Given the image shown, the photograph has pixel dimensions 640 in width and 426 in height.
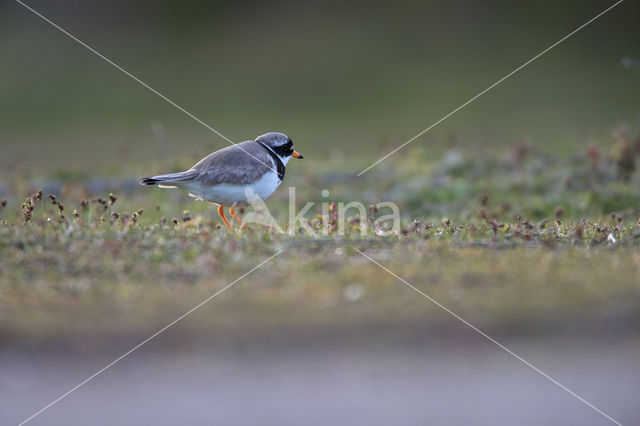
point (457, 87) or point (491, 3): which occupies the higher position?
point (491, 3)

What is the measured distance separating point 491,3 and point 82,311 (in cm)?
3338

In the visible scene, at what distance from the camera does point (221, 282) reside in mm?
8086

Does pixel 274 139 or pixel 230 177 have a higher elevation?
pixel 274 139

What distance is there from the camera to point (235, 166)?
402 inches

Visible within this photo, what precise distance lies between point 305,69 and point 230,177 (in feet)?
86.2

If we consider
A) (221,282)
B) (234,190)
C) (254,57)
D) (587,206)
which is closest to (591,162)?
(587,206)

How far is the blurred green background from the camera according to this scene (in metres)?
31.0

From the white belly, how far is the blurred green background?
1788 centimetres

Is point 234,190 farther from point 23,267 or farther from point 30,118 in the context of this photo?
point 30,118
